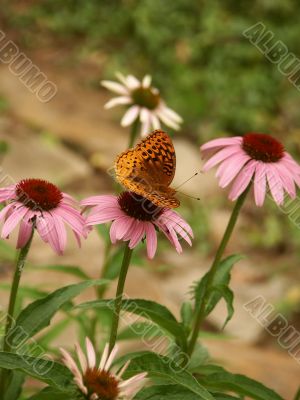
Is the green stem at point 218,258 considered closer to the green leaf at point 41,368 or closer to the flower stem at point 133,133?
the green leaf at point 41,368

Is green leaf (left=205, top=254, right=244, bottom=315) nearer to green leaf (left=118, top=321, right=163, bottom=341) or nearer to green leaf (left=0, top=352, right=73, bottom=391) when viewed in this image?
green leaf (left=118, top=321, right=163, bottom=341)

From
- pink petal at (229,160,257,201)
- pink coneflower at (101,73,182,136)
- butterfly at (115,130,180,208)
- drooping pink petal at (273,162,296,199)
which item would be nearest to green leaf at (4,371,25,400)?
butterfly at (115,130,180,208)

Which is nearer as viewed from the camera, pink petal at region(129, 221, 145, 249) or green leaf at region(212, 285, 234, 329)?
pink petal at region(129, 221, 145, 249)

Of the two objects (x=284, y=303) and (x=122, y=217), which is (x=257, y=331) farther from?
(x=122, y=217)

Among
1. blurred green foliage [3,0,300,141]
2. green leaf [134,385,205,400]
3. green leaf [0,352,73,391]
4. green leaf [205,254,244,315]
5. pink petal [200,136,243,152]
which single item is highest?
blurred green foliage [3,0,300,141]

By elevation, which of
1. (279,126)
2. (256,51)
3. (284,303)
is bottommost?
(284,303)

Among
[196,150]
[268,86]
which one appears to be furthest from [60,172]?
[268,86]
